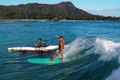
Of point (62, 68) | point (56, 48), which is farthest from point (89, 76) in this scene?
point (56, 48)

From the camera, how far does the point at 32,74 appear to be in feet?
71.6

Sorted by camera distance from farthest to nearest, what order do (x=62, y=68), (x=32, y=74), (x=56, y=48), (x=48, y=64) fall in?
(x=56, y=48) → (x=48, y=64) → (x=62, y=68) → (x=32, y=74)

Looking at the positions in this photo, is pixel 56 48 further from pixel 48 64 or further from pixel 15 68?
pixel 15 68

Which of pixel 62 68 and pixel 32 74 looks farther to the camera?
pixel 62 68

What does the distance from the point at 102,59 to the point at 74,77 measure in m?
5.87

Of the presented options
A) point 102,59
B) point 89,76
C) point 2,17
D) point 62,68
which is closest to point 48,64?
point 62,68

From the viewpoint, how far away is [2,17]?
7840 inches

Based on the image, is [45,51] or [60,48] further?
[45,51]

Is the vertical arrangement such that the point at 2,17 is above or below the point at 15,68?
below

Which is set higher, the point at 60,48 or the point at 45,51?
the point at 60,48

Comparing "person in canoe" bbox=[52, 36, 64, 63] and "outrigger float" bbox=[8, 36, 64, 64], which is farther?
"person in canoe" bbox=[52, 36, 64, 63]

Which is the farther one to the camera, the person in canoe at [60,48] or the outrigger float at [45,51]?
the person in canoe at [60,48]

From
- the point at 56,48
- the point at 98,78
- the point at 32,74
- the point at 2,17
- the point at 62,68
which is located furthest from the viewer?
the point at 2,17

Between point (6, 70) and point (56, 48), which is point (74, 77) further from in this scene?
point (56, 48)
